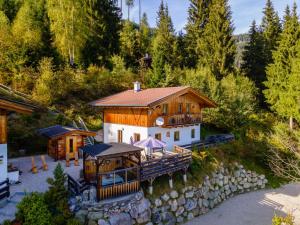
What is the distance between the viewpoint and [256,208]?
1838 centimetres

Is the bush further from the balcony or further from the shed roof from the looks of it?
the balcony

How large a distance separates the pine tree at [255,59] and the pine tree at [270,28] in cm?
123

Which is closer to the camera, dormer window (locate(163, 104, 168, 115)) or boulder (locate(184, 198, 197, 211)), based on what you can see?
boulder (locate(184, 198, 197, 211))

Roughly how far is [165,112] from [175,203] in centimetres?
819

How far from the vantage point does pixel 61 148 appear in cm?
1980

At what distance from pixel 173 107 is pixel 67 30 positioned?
20.8m

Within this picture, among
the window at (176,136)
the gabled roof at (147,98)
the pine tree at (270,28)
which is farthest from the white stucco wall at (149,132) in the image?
the pine tree at (270,28)

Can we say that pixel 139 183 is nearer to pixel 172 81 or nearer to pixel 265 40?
pixel 172 81

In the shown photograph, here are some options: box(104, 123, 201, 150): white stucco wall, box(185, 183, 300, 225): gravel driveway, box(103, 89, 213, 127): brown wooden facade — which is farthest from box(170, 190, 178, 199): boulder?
box(103, 89, 213, 127): brown wooden facade

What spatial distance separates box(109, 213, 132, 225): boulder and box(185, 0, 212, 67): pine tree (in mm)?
35881

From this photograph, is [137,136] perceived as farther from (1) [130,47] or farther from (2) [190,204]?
(1) [130,47]

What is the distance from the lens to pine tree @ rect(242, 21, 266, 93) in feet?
137

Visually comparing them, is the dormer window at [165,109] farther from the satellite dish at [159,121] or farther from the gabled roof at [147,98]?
the satellite dish at [159,121]

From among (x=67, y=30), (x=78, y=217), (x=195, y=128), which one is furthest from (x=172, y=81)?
(x=78, y=217)
